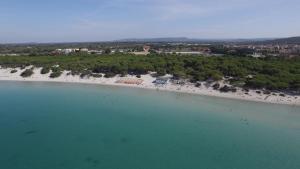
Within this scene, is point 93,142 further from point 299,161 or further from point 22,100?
point 22,100

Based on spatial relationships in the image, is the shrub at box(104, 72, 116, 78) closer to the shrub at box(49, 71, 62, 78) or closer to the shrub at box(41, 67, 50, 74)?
the shrub at box(49, 71, 62, 78)

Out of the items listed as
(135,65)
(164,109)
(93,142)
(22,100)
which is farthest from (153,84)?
(93,142)

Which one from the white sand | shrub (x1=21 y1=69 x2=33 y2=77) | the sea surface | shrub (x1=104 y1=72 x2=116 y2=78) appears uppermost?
shrub (x1=21 y1=69 x2=33 y2=77)

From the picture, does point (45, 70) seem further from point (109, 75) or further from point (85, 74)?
point (109, 75)

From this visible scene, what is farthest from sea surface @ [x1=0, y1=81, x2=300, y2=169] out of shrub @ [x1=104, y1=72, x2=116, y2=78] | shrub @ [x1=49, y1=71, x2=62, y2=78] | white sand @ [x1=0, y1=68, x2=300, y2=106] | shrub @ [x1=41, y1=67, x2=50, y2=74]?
shrub @ [x1=41, y1=67, x2=50, y2=74]

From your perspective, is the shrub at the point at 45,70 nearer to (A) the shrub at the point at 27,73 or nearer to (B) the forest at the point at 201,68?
(B) the forest at the point at 201,68

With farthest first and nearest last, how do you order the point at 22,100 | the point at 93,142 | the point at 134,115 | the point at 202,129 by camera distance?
the point at 22,100 → the point at 134,115 → the point at 202,129 → the point at 93,142

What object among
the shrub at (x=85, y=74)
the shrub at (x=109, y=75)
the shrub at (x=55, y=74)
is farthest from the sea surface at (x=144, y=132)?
the shrub at (x=55, y=74)

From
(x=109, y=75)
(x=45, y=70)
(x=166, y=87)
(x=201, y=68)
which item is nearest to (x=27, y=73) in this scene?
(x=45, y=70)

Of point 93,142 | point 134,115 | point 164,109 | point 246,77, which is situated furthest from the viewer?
point 246,77
